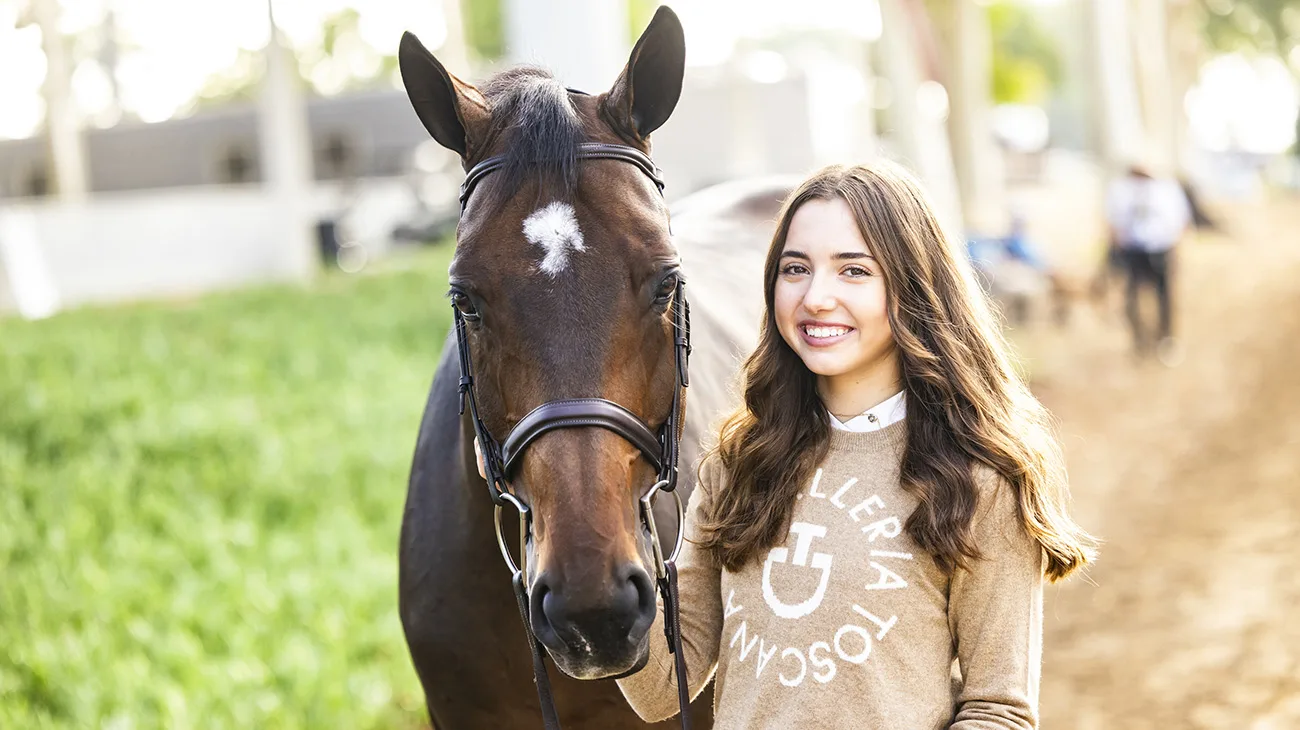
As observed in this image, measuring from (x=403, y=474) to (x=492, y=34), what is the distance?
38759mm

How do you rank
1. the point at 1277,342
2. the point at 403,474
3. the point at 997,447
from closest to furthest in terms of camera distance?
the point at 997,447
the point at 403,474
the point at 1277,342

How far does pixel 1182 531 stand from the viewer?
7129mm

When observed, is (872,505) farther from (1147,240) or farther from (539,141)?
(1147,240)

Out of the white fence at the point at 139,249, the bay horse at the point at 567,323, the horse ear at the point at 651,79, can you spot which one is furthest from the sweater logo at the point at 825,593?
the white fence at the point at 139,249

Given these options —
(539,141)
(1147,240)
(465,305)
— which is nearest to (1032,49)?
(1147,240)

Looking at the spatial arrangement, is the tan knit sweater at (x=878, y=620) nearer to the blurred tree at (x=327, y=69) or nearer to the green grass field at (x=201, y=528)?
the green grass field at (x=201, y=528)

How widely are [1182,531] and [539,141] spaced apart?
6.23 meters

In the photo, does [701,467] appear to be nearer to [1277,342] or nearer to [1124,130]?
[1277,342]

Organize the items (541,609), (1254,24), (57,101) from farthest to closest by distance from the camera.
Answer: (1254,24) < (57,101) < (541,609)

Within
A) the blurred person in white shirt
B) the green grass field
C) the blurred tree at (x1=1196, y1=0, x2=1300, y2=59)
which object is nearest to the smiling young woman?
the green grass field

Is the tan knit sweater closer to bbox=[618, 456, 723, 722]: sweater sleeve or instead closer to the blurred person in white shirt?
bbox=[618, 456, 723, 722]: sweater sleeve

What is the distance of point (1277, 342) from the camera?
1314 centimetres

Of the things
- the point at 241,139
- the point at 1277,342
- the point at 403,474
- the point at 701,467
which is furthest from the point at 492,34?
the point at 701,467

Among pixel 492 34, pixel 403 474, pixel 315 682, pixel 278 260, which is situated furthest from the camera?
pixel 492 34
